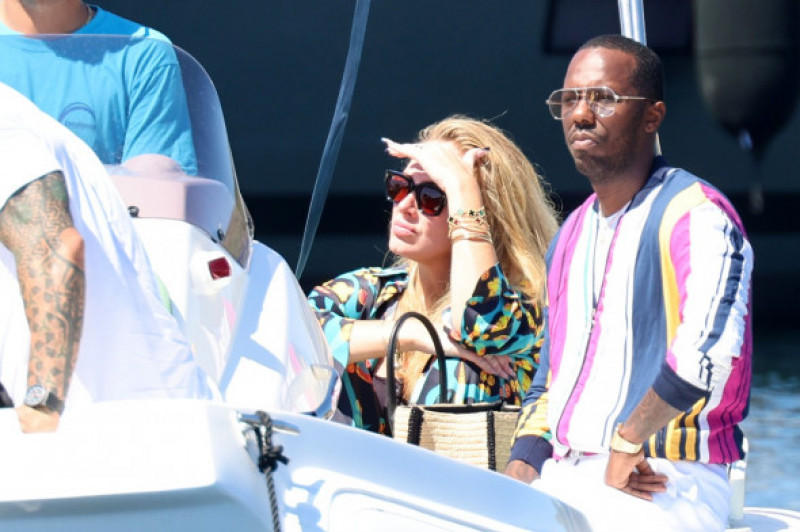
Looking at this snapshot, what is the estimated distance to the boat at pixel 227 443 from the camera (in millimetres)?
1423

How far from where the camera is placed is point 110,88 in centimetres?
245

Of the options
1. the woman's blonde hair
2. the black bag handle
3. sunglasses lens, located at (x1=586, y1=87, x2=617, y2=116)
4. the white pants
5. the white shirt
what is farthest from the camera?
the woman's blonde hair

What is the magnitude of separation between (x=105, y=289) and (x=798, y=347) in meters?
11.2

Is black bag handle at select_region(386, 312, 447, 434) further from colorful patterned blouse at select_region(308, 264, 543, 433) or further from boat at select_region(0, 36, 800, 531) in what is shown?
boat at select_region(0, 36, 800, 531)

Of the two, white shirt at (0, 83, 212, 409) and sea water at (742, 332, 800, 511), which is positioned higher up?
white shirt at (0, 83, 212, 409)

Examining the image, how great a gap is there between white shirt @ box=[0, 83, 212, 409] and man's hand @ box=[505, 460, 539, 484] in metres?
0.86

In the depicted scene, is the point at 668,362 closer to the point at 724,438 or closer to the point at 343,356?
the point at 724,438

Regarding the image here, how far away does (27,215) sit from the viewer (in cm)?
164

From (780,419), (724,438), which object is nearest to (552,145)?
(780,419)

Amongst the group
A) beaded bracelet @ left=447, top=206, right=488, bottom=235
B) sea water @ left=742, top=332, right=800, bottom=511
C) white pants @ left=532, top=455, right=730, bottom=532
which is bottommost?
sea water @ left=742, top=332, right=800, bottom=511

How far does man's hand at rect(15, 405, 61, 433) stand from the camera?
1.53 m

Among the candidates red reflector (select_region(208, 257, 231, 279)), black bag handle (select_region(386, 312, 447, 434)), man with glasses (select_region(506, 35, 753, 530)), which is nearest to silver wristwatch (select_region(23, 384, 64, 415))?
red reflector (select_region(208, 257, 231, 279))

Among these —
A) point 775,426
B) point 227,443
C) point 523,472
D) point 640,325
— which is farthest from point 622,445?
point 775,426

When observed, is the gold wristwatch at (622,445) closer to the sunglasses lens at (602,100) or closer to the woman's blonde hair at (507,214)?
the sunglasses lens at (602,100)
